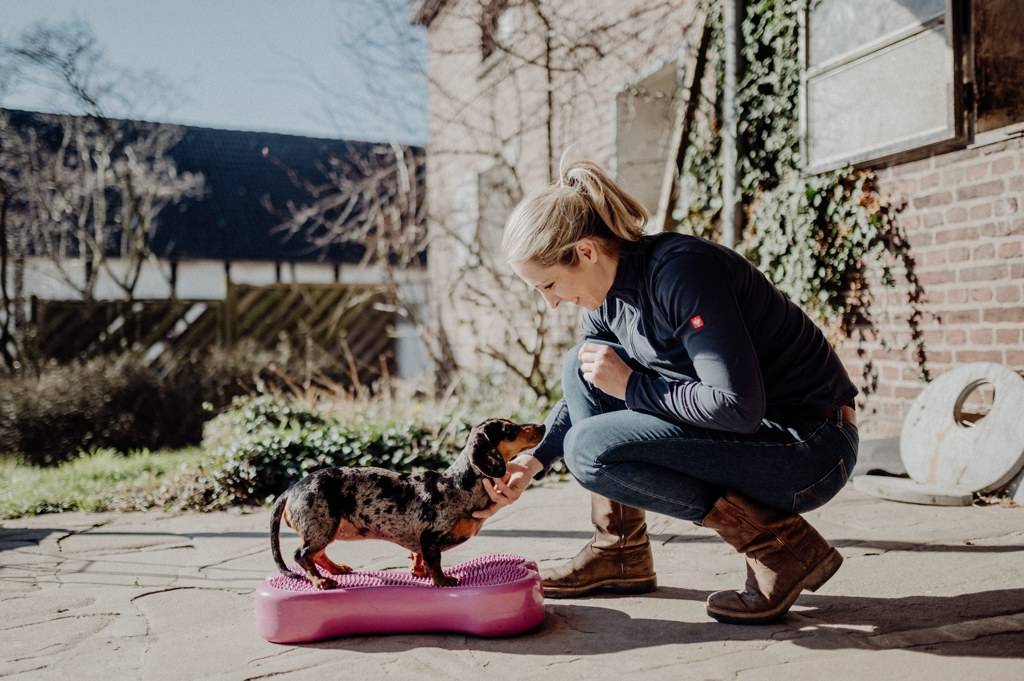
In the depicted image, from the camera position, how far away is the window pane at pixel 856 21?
470 centimetres

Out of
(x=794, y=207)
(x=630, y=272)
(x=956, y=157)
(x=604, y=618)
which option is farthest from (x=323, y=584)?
(x=794, y=207)

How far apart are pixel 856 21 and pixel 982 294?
72.0 inches

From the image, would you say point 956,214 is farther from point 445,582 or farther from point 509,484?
point 445,582

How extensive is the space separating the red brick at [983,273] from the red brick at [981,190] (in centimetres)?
36

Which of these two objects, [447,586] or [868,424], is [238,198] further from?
[447,586]

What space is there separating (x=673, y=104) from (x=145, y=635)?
5.75m

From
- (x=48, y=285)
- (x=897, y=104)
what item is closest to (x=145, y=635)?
(x=897, y=104)

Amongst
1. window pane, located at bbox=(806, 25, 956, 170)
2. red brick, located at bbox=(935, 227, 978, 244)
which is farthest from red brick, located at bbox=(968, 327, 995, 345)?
window pane, located at bbox=(806, 25, 956, 170)

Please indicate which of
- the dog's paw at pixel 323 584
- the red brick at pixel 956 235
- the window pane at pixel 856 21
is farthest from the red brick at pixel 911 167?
the dog's paw at pixel 323 584

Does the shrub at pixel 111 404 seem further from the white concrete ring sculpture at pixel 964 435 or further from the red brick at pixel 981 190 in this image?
the red brick at pixel 981 190

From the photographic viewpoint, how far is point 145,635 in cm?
268

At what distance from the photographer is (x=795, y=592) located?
239cm

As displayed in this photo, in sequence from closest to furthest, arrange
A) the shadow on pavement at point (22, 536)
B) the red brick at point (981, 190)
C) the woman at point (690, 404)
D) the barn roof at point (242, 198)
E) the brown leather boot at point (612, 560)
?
1. the woman at point (690, 404)
2. the brown leather boot at point (612, 560)
3. the shadow on pavement at point (22, 536)
4. the red brick at point (981, 190)
5. the barn roof at point (242, 198)

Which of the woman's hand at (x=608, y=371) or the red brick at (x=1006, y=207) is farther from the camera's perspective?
the red brick at (x=1006, y=207)
